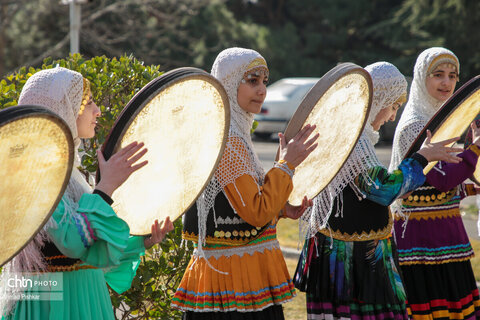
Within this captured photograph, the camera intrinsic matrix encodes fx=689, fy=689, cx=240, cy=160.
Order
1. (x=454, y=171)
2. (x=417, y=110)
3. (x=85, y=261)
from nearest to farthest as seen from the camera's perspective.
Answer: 1. (x=85, y=261)
2. (x=454, y=171)
3. (x=417, y=110)

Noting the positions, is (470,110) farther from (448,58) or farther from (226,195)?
(226,195)

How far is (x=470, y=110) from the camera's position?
3625 millimetres

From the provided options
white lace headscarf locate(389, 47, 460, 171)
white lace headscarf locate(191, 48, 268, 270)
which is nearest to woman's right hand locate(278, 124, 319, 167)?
white lace headscarf locate(191, 48, 268, 270)

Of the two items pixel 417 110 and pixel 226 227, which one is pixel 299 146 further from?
pixel 417 110

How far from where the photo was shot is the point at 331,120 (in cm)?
316

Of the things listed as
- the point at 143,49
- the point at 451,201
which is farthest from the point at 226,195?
the point at 143,49

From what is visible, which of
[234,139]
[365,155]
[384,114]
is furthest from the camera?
[384,114]

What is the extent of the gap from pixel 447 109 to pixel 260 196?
108cm

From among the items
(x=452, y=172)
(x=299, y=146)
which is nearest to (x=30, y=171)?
(x=299, y=146)

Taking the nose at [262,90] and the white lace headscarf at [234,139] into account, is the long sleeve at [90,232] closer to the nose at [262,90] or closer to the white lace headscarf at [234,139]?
the white lace headscarf at [234,139]

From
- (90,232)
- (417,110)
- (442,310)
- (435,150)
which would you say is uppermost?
(417,110)

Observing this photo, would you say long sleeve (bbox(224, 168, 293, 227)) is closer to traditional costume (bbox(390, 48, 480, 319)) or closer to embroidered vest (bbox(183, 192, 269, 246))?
embroidered vest (bbox(183, 192, 269, 246))

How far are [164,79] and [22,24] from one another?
1844 centimetres

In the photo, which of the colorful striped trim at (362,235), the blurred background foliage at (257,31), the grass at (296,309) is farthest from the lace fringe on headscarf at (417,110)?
the blurred background foliage at (257,31)
